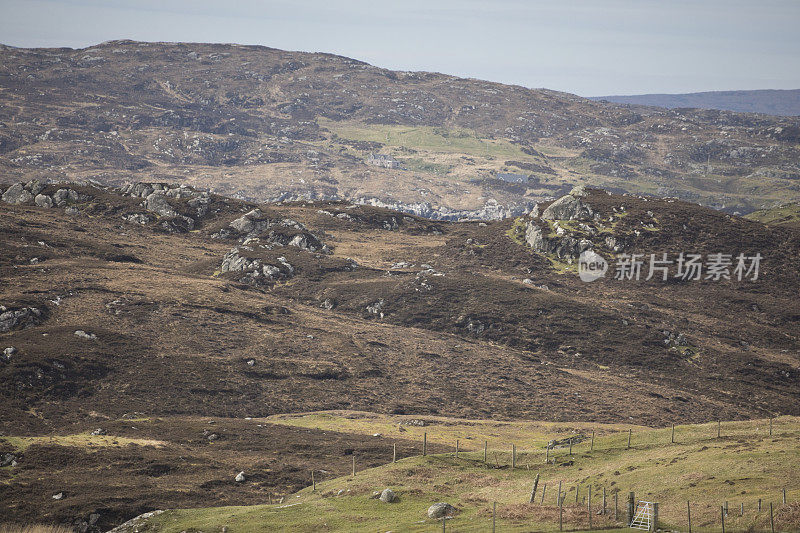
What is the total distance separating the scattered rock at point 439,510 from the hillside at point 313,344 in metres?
23.5

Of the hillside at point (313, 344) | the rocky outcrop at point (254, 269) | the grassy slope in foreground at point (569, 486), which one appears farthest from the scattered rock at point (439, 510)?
the rocky outcrop at point (254, 269)

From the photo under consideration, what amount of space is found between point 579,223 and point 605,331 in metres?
52.5

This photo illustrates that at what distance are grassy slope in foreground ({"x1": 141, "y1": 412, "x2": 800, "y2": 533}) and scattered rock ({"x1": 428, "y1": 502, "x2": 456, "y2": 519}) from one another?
2.93ft

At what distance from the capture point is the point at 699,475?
162ft

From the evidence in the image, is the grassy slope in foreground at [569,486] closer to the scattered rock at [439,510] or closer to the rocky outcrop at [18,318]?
the scattered rock at [439,510]

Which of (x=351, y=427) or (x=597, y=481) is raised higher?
(x=597, y=481)

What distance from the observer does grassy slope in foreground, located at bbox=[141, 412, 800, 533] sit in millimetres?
43656

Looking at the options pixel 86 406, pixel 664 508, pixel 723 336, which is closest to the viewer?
pixel 664 508

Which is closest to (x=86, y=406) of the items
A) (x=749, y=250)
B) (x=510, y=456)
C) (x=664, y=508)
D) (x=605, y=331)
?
(x=510, y=456)

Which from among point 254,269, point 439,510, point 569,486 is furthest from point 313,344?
point 439,510

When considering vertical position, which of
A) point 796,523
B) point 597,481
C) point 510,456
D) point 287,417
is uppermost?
point 796,523

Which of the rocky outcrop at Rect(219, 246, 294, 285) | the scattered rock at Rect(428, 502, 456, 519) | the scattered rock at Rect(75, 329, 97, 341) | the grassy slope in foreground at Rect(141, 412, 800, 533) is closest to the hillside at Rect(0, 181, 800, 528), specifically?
the scattered rock at Rect(75, 329, 97, 341)

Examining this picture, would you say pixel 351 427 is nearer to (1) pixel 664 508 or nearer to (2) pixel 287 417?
(2) pixel 287 417

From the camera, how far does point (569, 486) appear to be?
177 feet
